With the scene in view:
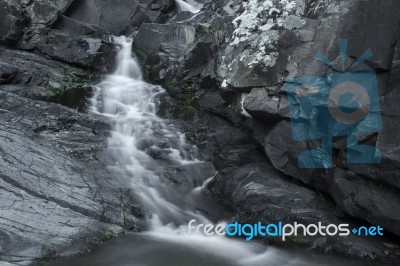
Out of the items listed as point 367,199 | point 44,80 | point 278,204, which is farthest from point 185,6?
point 367,199

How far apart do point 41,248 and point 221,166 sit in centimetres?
428

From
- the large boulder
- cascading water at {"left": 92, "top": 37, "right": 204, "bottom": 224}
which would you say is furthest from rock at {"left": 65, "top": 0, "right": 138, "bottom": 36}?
the large boulder

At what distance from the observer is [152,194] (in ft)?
25.2

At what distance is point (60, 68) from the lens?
11836mm

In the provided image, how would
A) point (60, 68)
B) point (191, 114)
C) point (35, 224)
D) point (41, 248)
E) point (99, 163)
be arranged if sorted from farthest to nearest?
point (60, 68) → point (191, 114) → point (99, 163) → point (35, 224) → point (41, 248)

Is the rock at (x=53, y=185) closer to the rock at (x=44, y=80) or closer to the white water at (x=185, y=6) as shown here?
the rock at (x=44, y=80)

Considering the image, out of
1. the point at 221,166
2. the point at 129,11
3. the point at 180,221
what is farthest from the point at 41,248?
the point at 129,11

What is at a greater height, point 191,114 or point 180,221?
point 191,114

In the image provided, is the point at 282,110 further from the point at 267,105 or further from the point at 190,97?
the point at 190,97

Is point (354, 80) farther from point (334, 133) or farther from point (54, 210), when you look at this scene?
point (54, 210)

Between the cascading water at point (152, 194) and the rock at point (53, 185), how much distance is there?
14.5 inches

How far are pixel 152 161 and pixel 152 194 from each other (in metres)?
1.15

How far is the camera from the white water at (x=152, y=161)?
6.25m

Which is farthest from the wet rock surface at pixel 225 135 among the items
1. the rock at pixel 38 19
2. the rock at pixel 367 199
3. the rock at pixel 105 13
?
the rock at pixel 105 13
